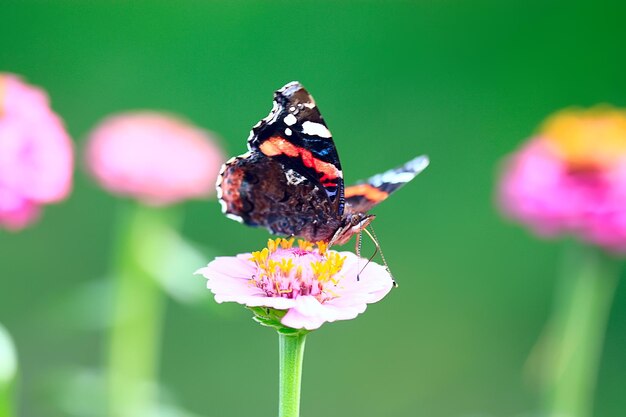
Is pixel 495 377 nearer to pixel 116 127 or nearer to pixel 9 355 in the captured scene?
pixel 116 127

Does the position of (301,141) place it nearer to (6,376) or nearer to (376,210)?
(6,376)

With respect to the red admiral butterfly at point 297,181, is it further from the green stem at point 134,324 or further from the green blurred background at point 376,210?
the green blurred background at point 376,210

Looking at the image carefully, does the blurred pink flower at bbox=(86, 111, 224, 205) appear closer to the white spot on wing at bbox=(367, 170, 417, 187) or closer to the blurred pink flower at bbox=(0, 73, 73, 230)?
the blurred pink flower at bbox=(0, 73, 73, 230)

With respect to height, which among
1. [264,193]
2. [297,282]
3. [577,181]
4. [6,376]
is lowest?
[6,376]

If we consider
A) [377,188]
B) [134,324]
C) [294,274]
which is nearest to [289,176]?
[377,188]

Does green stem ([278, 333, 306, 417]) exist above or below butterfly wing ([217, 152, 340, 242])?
below

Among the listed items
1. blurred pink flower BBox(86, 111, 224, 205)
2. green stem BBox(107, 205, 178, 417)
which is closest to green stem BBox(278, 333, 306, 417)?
green stem BBox(107, 205, 178, 417)
